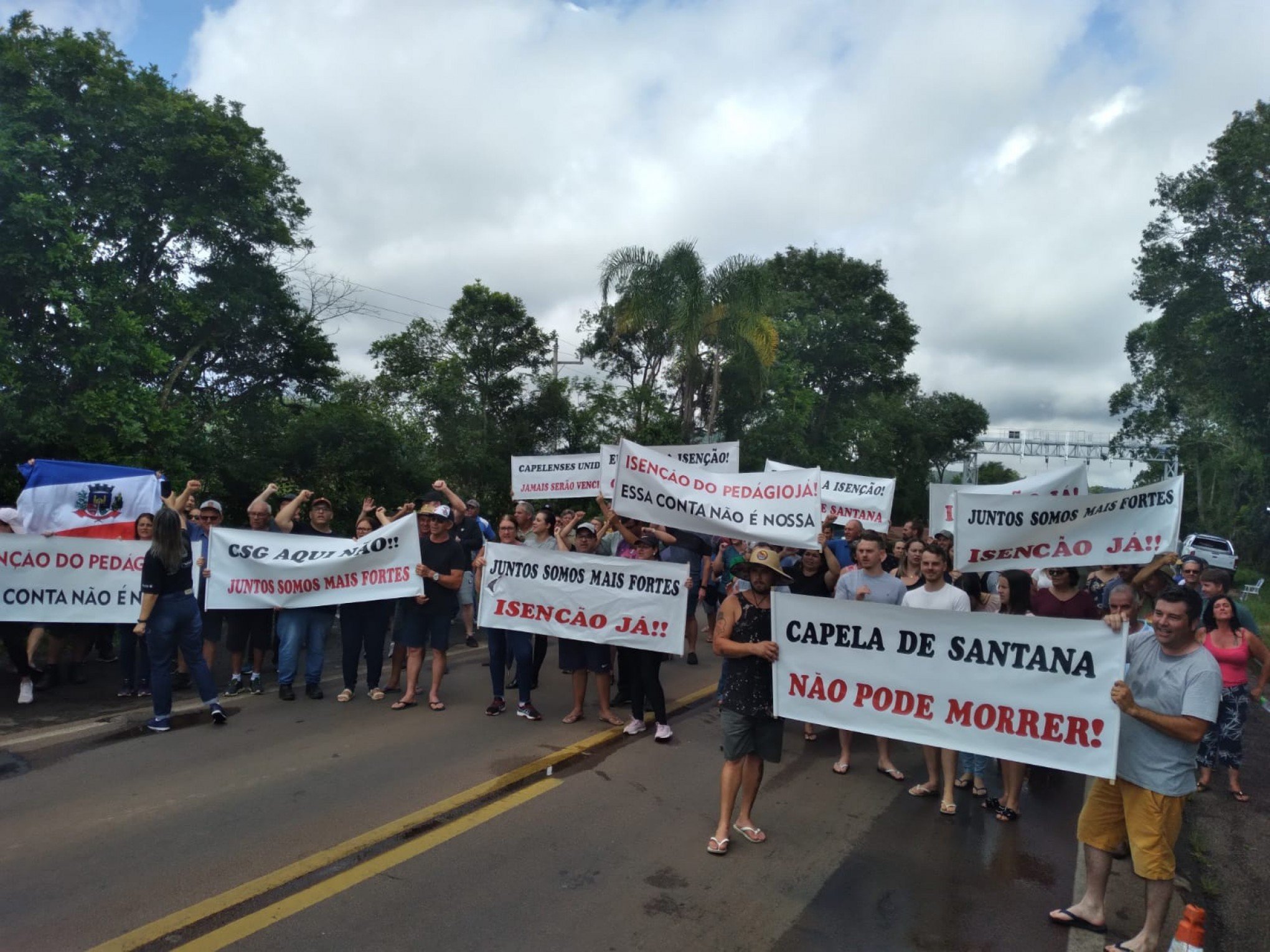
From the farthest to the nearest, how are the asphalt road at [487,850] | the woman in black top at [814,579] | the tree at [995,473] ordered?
the tree at [995,473], the woman in black top at [814,579], the asphalt road at [487,850]

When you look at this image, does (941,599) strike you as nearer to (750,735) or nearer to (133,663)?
(750,735)

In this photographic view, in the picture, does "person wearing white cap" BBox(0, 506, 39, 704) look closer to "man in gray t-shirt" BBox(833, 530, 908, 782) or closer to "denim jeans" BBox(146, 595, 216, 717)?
"denim jeans" BBox(146, 595, 216, 717)

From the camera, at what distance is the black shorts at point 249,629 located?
862 centimetres

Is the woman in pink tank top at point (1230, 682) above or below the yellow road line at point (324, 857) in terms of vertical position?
A: above

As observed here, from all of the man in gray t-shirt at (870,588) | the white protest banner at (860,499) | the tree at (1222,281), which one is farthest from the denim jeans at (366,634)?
the tree at (1222,281)

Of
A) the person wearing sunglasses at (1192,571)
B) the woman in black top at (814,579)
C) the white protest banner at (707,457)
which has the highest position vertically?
the white protest banner at (707,457)

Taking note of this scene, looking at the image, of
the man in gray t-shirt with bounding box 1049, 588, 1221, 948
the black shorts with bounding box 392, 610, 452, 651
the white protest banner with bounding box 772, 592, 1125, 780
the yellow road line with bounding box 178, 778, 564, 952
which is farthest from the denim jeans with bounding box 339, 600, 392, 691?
the man in gray t-shirt with bounding box 1049, 588, 1221, 948

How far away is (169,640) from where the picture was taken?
7.02m

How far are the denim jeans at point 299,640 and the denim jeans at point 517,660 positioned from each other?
5.54 feet

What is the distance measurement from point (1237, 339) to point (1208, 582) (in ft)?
82.4

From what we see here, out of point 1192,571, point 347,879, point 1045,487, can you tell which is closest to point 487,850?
point 347,879

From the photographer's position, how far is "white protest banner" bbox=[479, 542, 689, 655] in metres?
7.35

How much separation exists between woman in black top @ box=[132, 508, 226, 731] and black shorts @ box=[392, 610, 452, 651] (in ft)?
5.33

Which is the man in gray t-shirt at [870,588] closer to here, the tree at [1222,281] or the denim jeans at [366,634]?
the denim jeans at [366,634]
